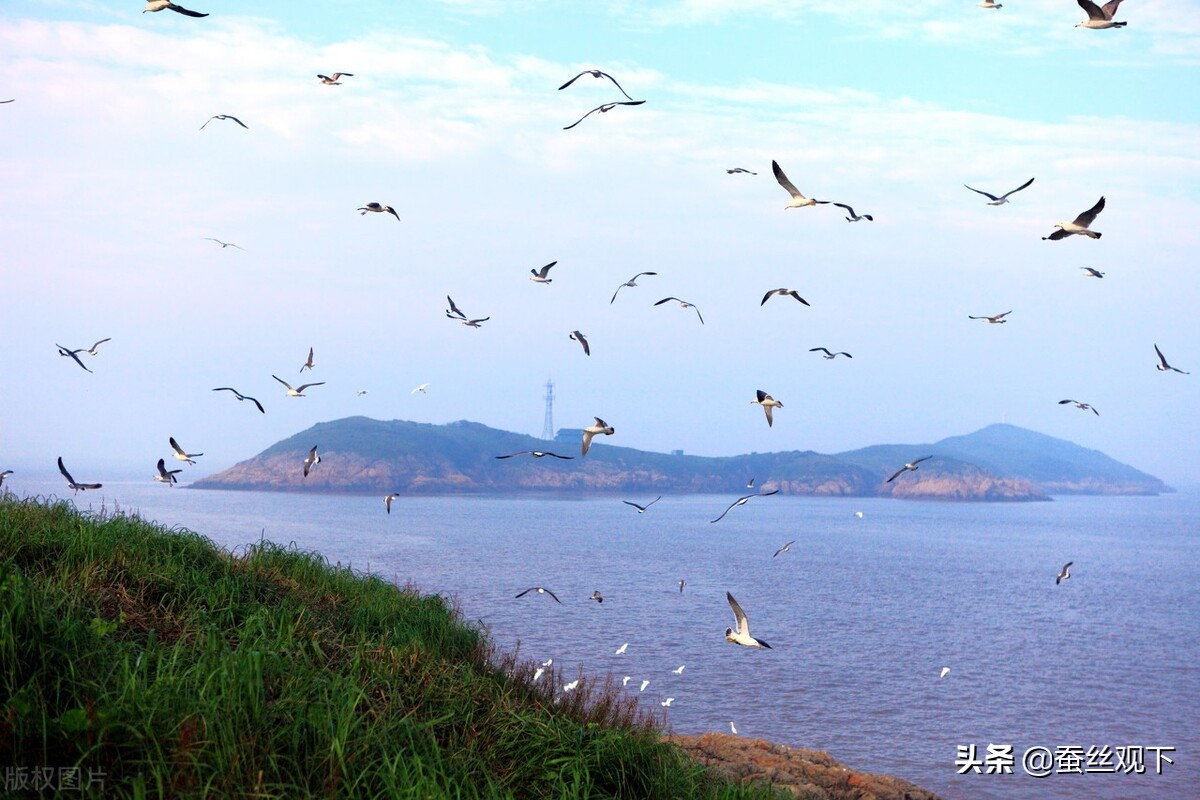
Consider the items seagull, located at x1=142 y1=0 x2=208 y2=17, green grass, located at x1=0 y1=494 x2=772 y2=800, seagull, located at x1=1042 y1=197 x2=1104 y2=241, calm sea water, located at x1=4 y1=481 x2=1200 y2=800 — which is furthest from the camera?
calm sea water, located at x1=4 y1=481 x2=1200 y2=800

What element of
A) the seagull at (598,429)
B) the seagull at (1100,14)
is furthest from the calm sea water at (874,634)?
the seagull at (1100,14)

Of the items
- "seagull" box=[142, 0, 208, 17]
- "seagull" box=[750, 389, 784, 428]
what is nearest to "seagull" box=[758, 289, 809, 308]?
"seagull" box=[750, 389, 784, 428]

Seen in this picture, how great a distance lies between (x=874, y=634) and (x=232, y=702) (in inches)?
2027

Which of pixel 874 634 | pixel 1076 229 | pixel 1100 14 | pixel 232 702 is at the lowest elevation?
pixel 874 634

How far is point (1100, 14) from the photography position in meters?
14.2

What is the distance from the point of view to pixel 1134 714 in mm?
37406

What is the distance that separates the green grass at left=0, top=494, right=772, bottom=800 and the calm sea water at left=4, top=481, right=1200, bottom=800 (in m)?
5.68

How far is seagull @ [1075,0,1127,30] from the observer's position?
14141 mm

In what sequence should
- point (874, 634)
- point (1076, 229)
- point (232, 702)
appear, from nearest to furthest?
point (232, 702)
point (1076, 229)
point (874, 634)

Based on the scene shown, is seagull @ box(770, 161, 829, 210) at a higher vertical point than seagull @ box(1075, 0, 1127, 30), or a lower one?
lower

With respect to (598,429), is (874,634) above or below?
below

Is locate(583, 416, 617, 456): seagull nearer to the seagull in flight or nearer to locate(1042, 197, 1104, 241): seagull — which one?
the seagull in flight

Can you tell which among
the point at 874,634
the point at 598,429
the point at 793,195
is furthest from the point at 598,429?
the point at 874,634

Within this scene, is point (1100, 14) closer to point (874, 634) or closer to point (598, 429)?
point (598, 429)
